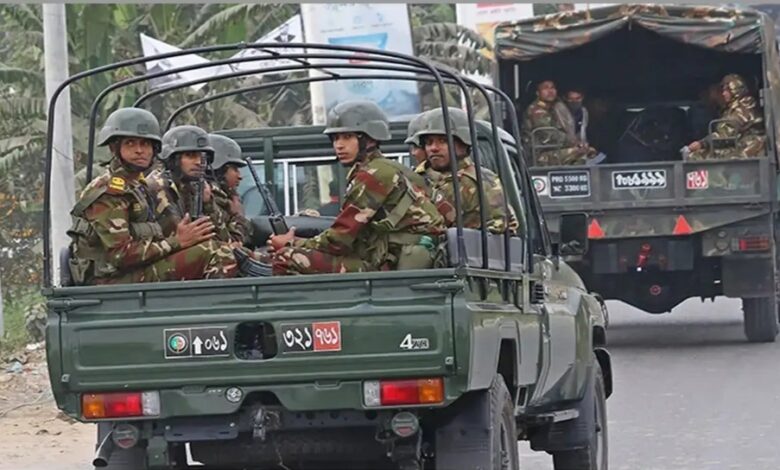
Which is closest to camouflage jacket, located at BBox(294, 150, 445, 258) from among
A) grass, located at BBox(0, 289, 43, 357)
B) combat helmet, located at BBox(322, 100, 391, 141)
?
combat helmet, located at BBox(322, 100, 391, 141)

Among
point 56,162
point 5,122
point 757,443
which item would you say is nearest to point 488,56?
point 5,122

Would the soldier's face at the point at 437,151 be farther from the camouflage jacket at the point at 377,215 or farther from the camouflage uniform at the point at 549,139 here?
the camouflage uniform at the point at 549,139

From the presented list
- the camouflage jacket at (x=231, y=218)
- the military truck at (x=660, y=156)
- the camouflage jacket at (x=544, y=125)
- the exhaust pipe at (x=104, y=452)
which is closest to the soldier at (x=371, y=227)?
the exhaust pipe at (x=104, y=452)

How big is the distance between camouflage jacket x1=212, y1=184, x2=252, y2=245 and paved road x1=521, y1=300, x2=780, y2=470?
100.0 inches

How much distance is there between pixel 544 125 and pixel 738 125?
1770mm

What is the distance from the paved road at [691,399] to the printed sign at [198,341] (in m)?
3.96

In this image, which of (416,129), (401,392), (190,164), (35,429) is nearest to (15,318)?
(35,429)

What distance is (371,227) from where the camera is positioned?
723 centimetres

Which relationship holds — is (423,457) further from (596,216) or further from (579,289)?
(596,216)

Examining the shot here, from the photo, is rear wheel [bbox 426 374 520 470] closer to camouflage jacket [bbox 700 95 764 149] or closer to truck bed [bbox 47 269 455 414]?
truck bed [bbox 47 269 455 414]

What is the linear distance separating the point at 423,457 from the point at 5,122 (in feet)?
63.5

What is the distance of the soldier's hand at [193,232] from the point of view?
24.0 ft

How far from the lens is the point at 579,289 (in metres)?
9.30

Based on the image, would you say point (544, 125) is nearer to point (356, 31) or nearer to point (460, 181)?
point (356, 31)
